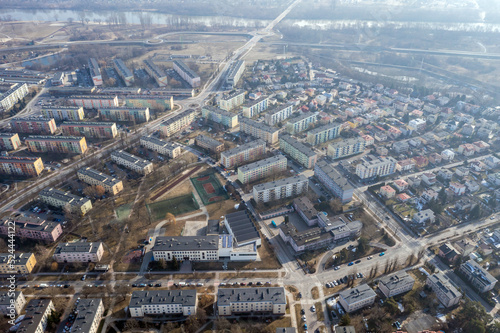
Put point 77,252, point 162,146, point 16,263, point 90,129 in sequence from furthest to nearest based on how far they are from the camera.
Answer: point 90,129 < point 162,146 < point 77,252 < point 16,263

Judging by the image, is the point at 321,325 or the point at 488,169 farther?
the point at 488,169

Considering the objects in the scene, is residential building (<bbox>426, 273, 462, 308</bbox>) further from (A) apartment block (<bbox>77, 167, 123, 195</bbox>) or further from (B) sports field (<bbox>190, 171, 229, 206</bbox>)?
(A) apartment block (<bbox>77, 167, 123, 195</bbox>)

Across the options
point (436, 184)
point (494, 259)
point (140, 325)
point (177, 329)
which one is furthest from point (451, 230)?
point (140, 325)

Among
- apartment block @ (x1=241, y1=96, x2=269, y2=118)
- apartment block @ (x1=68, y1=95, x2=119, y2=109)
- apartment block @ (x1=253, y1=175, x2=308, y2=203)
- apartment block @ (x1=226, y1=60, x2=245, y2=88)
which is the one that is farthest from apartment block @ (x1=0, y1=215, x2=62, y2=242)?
apartment block @ (x1=226, y1=60, x2=245, y2=88)

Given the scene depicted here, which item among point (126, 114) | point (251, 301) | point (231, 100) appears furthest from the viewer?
point (231, 100)

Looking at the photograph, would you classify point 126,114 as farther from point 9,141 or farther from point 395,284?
point 395,284

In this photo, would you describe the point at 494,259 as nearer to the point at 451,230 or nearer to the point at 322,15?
the point at 451,230

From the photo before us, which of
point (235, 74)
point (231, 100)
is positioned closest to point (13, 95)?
point (231, 100)
